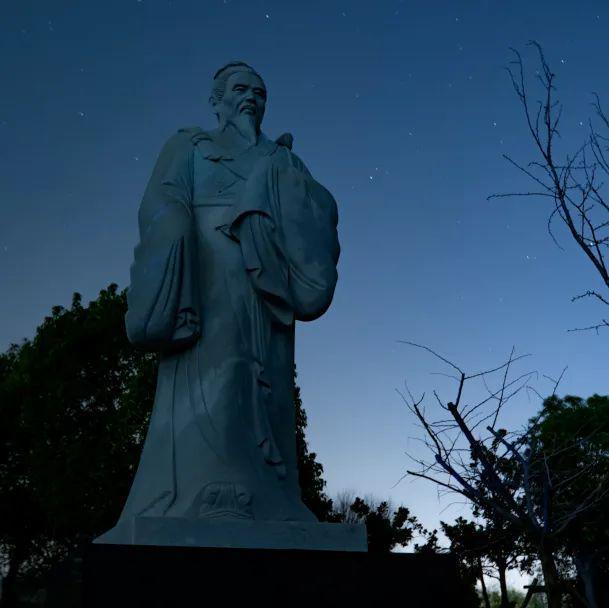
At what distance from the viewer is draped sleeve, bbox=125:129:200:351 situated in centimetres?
478

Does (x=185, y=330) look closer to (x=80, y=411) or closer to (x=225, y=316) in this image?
(x=225, y=316)

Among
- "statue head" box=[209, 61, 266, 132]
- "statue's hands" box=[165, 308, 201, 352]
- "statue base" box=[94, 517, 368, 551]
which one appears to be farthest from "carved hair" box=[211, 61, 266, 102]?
"statue base" box=[94, 517, 368, 551]

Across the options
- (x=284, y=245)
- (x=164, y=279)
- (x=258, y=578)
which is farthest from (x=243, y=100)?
(x=258, y=578)

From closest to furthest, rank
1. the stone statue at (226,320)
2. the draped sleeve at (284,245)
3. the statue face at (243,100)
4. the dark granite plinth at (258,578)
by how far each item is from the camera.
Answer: the dark granite plinth at (258,578) → the stone statue at (226,320) → the draped sleeve at (284,245) → the statue face at (243,100)

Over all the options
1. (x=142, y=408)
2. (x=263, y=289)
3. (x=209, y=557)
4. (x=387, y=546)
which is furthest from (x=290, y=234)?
(x=387, y=546)

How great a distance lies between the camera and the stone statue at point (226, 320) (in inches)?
178

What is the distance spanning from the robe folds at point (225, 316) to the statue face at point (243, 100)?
0.50 meters

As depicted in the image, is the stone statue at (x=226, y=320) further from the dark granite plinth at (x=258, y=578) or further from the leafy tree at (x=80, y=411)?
the leafy tree at (x=80, y=411)

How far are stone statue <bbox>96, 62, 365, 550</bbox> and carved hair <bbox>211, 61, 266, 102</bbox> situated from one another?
0.62 metres

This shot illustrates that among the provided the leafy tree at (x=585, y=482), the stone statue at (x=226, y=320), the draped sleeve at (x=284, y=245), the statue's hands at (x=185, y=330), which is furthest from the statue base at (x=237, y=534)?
the leafy tree at (x=585, y=482)

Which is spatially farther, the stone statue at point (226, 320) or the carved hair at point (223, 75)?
the carved hair at point (223, 75)

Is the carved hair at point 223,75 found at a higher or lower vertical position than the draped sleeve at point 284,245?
higher

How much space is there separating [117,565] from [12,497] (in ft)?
77.7

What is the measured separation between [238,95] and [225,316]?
193 centimetres
